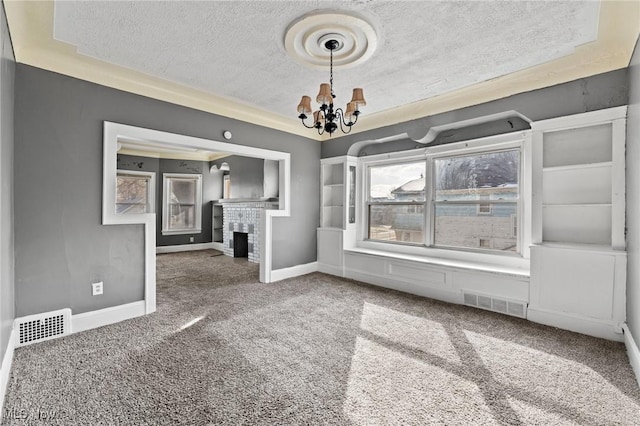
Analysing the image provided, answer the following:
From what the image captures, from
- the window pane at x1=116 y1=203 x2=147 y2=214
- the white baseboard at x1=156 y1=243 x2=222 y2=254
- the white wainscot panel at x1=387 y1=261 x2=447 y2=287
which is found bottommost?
the white baseboard at x1=156 y1=243 x2=222 y2=254

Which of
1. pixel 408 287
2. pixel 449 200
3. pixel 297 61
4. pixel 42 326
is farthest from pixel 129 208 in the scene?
pixel 449 200

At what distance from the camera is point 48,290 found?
266 cm

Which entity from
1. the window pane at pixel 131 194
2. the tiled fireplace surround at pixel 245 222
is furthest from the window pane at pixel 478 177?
the window pane at pixel 131 194

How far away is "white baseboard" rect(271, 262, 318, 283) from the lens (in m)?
4.70

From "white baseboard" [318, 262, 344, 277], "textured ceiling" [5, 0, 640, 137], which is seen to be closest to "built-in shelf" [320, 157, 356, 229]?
"white baseboard" [318, 262, 344, 277]

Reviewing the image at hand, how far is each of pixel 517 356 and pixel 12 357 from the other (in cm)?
401

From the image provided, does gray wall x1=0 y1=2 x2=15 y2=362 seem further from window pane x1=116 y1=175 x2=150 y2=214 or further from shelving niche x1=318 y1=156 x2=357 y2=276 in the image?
window pane x1=116 y1=175 x2=150 y2=214

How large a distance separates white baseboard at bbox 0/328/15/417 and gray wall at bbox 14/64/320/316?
1.27ft

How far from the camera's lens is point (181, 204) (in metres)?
7.82

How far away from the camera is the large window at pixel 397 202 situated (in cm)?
461

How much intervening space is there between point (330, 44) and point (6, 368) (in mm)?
3344

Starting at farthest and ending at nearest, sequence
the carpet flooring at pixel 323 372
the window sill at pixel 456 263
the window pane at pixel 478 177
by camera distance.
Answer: the window pane at pixel 478 177 → the window sill at pixel 456 263 → the carpet flooring at pixel 323 372

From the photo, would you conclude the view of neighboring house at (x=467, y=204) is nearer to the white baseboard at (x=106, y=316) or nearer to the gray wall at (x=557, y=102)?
→ the gray wall at (x=557, y=102)

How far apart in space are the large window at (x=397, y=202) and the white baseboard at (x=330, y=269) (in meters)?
0.83
